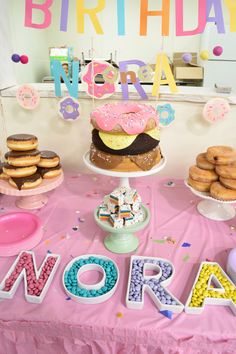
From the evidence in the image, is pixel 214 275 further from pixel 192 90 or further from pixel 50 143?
pixel 50 143

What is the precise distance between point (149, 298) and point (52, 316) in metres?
0.25

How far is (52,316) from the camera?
27.6 inches

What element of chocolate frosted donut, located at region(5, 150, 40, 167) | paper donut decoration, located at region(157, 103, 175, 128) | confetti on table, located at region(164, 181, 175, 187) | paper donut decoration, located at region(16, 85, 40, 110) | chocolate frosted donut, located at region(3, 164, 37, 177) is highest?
paper donut decoration, located at region(16, 85, 40, 110)

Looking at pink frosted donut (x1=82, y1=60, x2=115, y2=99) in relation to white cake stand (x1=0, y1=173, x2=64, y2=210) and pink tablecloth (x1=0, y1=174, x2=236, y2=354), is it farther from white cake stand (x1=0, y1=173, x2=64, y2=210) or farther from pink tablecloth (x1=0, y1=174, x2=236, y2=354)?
pink tablecloth (x1=0, y1=174, x2=236, y2=354)

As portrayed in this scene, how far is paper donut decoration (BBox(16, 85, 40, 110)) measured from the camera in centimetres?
134

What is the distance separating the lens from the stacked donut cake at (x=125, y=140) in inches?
35.6

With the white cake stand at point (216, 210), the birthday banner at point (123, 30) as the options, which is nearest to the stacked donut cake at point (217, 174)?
the white cake stand at point (216, 210)

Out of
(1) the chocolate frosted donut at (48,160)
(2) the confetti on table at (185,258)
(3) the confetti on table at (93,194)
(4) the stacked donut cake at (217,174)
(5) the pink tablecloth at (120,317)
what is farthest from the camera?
(3) the confetti on table at (93,194)

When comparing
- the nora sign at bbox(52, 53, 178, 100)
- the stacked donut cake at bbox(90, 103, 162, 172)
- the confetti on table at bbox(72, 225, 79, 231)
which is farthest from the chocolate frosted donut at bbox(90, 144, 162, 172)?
the nora sign at bbox(52, 53, 178, 100)

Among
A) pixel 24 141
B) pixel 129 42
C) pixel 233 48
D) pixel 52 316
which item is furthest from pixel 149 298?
pixel 129 42

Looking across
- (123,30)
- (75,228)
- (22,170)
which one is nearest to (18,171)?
(22,170)

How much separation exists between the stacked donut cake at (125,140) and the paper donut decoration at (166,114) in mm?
348

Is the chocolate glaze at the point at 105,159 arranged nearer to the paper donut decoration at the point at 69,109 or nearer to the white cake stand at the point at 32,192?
the white cake stand at the point at 32,192

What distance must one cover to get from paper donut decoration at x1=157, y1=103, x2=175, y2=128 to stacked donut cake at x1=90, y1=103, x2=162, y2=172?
0.35 meters
